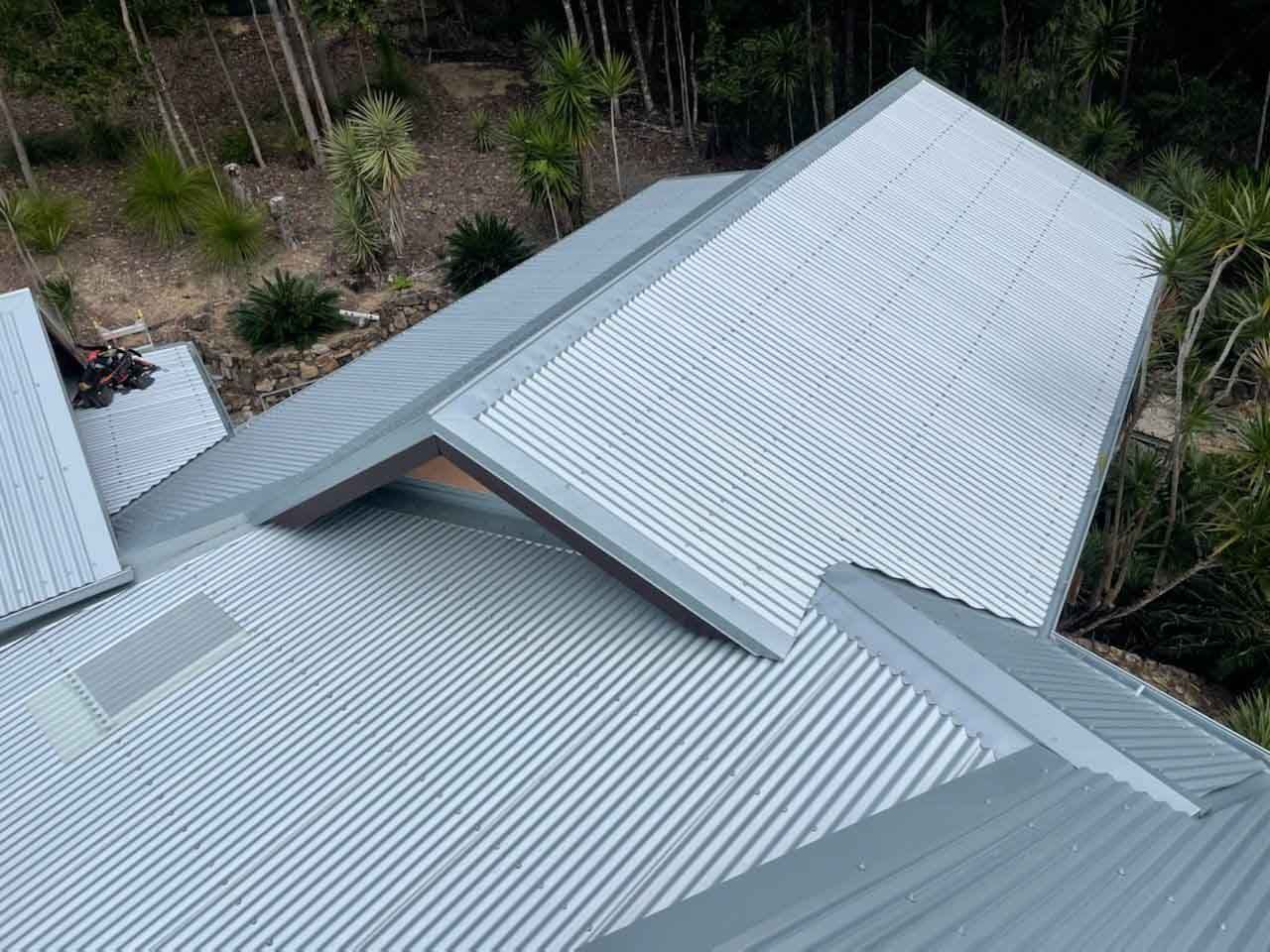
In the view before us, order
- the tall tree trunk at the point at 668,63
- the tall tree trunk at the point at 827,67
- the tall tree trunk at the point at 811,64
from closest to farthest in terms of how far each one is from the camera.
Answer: the tall tree trunk at the point at 811,64
the tall tree trunk at the point at 827,67
the tall tree trunk at the point at 668,63

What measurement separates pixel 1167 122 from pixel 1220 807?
19823 millimetres

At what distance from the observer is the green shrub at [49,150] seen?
20.6m

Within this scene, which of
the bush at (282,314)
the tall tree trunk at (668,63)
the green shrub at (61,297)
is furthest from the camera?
the tall tree trunk at (668,63)

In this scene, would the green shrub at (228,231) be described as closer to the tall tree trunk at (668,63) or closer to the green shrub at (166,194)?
the green shrub at (166,194)

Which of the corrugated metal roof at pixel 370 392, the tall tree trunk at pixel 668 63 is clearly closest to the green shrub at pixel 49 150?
the corrugated metal roof at pixel 370 392

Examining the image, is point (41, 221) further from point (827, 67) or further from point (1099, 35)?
point (1099, 35)

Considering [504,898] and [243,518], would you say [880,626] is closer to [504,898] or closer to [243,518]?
[504,898]

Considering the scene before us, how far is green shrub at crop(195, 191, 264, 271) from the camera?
643 inches

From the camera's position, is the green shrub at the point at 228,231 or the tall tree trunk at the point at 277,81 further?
→ the tall tree trunk at the point at 277,81

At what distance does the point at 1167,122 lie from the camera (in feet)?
65.3

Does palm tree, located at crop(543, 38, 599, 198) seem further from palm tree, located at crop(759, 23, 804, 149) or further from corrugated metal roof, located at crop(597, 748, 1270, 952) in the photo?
corrugated metal roof, located at crop(597, 748, 1270, 952)

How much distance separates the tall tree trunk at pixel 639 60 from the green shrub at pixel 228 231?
11.9 meters

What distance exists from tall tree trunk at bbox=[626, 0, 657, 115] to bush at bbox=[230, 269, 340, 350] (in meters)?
12.5

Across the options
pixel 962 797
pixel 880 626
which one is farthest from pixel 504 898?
pixel 880 626
